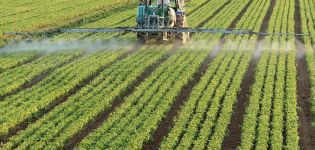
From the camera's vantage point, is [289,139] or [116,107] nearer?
[289,139]

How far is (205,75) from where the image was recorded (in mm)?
20734

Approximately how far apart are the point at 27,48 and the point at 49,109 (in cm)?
1044

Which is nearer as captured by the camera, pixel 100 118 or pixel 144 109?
pixel 100 118

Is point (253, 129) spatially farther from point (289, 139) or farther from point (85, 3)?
point (85, 3)

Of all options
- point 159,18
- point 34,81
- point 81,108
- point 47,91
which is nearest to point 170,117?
point 81,108

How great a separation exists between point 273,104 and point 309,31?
55.8 feet

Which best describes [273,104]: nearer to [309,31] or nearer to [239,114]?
[239,114]

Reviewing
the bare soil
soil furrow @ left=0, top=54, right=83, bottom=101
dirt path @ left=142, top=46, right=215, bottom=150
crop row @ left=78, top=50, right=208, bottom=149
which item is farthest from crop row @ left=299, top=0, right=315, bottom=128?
soil furrow @ left=0, top=54, right=83, bottom=101

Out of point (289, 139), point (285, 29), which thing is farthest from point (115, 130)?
point (285, 29)

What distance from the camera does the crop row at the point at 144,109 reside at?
1388cm

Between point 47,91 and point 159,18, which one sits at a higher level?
point 159,18

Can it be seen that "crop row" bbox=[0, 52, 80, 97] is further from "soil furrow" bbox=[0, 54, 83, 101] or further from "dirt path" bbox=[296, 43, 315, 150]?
"dirt path" bbox=[296, 43, 315, 150]

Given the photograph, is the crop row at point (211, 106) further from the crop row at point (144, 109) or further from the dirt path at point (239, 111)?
the crop row at point (144, 109)

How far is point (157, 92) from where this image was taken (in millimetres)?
18297
